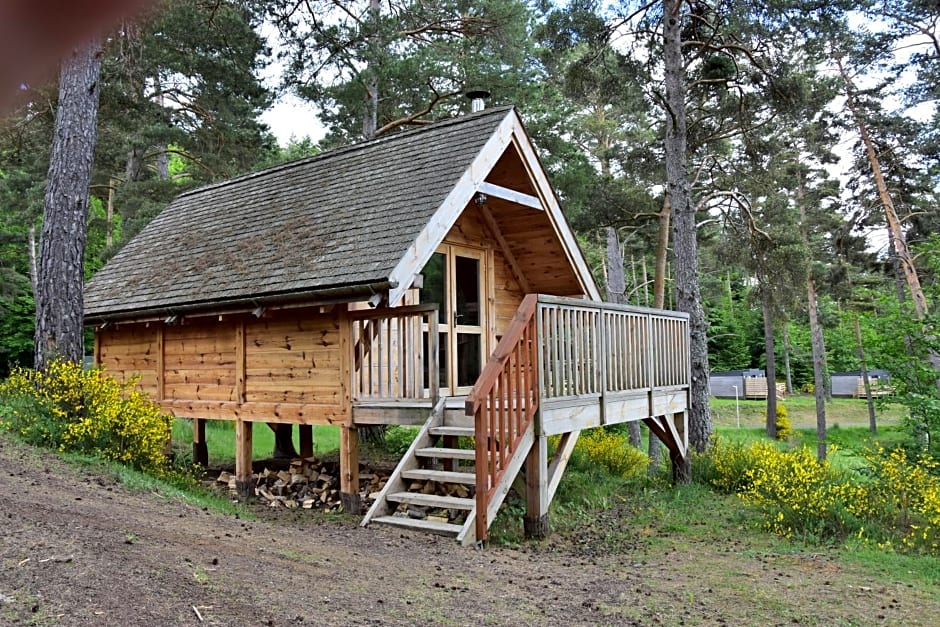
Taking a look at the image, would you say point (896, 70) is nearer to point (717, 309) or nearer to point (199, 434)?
point (199, 434)

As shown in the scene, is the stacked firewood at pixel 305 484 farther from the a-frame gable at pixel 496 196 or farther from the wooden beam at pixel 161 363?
the a-frame gable at pixel 496 196

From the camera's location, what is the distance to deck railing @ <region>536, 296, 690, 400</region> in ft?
25.4

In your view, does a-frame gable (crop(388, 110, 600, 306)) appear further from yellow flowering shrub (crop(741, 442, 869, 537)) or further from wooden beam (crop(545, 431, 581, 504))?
yellow flowering shrub (crop(741, 442, 869, 537))

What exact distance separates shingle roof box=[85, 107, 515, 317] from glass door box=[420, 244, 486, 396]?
60.6 inches

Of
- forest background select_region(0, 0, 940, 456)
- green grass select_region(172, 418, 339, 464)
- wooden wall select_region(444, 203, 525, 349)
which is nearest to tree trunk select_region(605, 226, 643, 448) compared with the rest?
forest background select_region(0, 0, 940, 456)

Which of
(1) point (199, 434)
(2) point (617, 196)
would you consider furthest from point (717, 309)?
(1) point (199, 434)

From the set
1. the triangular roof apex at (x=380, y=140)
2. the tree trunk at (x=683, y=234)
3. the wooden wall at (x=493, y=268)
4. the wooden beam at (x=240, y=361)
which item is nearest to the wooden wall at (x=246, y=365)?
the wooden beam at (x=240, y=361)

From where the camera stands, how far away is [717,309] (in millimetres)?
52531

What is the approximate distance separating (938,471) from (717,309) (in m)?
44.7

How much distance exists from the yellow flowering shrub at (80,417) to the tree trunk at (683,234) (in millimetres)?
8194

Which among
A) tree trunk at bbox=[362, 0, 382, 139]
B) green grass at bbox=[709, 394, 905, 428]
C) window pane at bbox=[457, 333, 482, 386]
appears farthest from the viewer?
green grass at bbox=[709, 394, 905, 428]

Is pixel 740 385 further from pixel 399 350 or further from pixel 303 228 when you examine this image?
pixel 303 228

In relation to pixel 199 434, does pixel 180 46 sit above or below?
above

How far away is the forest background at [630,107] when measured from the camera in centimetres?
1267
